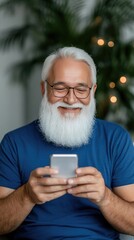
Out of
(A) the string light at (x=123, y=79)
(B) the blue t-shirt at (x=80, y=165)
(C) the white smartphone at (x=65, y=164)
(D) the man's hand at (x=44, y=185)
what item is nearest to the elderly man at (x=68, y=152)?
(B) the blue t-shirt at (x=80, y=165)

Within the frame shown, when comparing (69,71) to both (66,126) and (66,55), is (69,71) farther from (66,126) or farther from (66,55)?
(66,126)

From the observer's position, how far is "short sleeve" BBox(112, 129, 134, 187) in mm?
1781

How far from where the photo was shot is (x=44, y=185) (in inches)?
59.6

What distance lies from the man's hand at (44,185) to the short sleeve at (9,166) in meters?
0.25

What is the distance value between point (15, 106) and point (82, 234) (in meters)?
2.31

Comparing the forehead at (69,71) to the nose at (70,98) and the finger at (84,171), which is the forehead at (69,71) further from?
the finger at (84,171)

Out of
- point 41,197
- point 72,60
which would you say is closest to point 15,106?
point 72,60

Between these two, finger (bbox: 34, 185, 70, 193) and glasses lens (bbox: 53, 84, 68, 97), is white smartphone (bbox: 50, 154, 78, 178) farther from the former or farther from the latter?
glasses lens (bbox: 53, 84, 68, 97)

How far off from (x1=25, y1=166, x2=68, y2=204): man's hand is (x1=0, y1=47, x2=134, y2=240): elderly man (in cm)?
11

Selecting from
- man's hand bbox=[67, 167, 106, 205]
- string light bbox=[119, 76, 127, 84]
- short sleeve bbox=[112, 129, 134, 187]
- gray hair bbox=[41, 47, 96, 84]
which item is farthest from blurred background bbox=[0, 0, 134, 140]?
man's hand bbox=[67, 167, 106, 205]

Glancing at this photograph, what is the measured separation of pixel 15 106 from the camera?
155 inches

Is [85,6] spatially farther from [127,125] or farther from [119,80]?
[127,125]

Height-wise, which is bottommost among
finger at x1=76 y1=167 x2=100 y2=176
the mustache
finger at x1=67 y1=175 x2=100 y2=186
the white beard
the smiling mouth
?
finger at x1=67 y1=175 x2=100 y2=186

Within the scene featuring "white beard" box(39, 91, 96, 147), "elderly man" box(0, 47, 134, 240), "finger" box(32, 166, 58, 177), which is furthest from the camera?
"white beard" box(39, 91, 96, 147)
